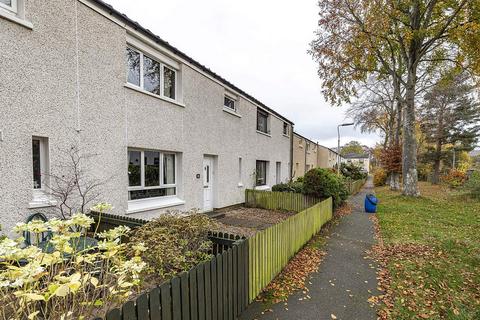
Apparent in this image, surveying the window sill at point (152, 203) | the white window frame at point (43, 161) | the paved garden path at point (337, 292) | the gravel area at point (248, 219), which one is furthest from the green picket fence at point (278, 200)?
the white window frame at point (43, 161)

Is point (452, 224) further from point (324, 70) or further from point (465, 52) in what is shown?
point (324, 70)

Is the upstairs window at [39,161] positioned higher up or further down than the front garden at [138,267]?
higher up

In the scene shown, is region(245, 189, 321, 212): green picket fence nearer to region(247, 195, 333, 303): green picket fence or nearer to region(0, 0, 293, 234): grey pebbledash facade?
region(0, 0, 293, 234): grey pebbledash facade

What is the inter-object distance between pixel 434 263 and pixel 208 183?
8042 mm

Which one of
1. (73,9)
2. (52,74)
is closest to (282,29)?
(73,9)

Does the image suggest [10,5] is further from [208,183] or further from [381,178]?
[381,178]

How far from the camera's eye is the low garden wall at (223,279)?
229 centimetres

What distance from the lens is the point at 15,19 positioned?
4.41 m

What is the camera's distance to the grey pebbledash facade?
14.8 feet

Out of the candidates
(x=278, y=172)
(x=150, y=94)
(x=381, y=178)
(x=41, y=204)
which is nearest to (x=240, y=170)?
(x=278, y=172)

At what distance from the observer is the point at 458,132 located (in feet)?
86.3

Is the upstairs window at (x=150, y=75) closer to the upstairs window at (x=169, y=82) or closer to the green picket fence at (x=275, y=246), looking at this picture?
the upstairs window at (x=169, y=82)

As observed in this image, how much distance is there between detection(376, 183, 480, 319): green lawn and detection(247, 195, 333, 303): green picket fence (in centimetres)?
216

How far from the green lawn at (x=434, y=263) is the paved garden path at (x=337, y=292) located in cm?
50
